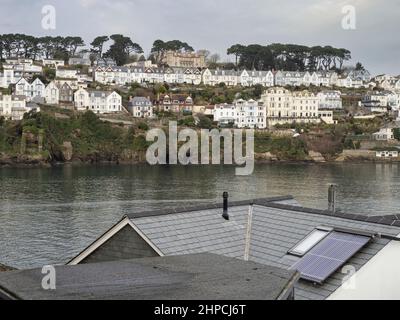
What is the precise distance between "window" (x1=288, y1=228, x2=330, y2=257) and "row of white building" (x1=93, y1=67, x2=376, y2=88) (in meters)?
124

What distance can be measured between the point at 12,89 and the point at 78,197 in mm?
73891

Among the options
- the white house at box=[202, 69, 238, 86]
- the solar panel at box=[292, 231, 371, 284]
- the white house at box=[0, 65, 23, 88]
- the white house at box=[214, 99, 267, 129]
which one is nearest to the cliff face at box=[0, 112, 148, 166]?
the white house at box=[214, 99, 267, 129]

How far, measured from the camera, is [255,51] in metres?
155

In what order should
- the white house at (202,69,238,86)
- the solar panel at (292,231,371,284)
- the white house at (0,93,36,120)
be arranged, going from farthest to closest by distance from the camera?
the white house at (202,69,238,86) → the white house at (0,93,36,120) → the solar panel at (292,231,371,284)

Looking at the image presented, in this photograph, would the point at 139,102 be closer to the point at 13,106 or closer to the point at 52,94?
the point at 52,94

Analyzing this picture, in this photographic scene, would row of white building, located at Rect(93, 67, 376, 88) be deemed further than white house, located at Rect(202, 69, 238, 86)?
No

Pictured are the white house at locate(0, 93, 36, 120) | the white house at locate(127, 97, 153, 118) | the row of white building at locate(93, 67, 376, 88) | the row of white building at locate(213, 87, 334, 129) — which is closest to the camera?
the white house at locate(0, 93, 36, 120)

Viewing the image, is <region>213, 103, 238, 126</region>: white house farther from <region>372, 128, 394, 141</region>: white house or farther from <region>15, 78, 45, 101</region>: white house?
<region>15, 78, 45, 101</region>: white house

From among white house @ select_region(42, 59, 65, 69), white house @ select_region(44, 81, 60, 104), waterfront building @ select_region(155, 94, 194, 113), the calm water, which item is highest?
white house @ select_region(42, 59, 65, 69)

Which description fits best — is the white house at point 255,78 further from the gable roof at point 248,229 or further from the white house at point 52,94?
the gable roof at point 248,229

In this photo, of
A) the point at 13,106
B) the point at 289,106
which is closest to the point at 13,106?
the point at 13,106

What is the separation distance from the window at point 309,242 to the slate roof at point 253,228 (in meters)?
0.12

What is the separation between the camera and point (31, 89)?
112 metres

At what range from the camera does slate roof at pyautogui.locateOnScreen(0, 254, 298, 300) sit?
4984 mm
